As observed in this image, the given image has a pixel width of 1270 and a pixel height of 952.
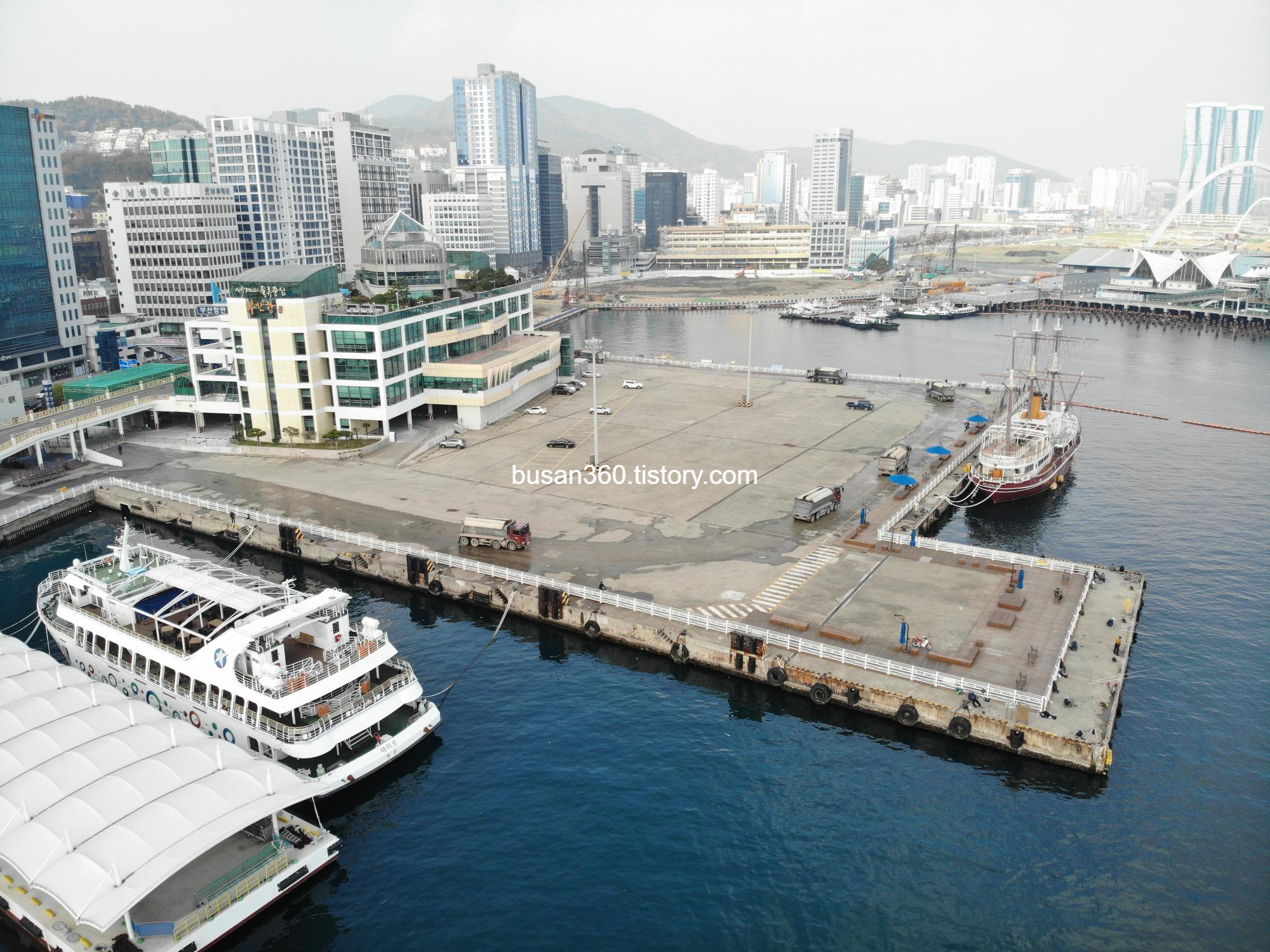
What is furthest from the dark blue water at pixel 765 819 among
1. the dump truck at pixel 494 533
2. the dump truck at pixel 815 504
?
the dump truck at pixel 815 504

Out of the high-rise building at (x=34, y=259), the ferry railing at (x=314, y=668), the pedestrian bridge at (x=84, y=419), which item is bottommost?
the ferry railing at (x=314, y=668)

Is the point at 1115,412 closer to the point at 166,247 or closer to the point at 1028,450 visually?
the point at 1028,450

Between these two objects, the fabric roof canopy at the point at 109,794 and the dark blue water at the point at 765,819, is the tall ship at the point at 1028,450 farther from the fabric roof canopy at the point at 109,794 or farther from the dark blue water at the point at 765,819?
the fabric roof canopy at the point at 109,794

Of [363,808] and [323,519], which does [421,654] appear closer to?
[363,808]

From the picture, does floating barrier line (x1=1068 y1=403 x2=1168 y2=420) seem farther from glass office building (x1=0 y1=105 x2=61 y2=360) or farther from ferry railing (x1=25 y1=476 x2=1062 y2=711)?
glass office building (x1=0 y1=105 x2=61 y2=360)

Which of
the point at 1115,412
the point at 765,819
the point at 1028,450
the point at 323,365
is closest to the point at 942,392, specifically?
the point at 1115,412

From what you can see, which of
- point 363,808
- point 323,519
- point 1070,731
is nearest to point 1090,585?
point 1070,731

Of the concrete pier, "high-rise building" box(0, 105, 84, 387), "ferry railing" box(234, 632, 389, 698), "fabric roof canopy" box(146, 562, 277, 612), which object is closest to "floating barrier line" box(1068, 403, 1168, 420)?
the concrete pier

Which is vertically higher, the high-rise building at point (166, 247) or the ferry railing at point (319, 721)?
the high-rise building at point (166, 247)
